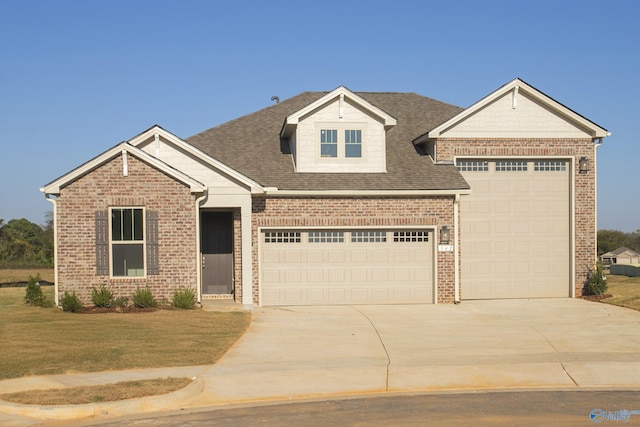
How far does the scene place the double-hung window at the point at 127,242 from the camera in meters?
19.0

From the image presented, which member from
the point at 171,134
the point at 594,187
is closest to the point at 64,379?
the point at 171,134

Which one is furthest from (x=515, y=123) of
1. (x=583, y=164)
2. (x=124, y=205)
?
(x=124, y=205)

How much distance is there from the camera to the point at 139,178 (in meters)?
19.0

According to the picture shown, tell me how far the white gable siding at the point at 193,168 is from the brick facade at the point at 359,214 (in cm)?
88

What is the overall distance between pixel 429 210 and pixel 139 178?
27.2 feet

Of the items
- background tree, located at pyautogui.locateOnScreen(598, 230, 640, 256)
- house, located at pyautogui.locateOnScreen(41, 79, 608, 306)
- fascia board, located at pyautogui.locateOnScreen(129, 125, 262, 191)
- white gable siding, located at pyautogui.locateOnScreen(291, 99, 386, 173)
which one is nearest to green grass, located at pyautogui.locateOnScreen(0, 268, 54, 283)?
house, located at pyautogui.locateOnScreen(41, 79, 608, 306)

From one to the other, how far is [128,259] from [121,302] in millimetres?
1158

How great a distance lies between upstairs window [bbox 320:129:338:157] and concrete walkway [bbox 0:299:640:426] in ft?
17.7

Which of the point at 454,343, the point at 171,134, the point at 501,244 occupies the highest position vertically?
the point at 171,134

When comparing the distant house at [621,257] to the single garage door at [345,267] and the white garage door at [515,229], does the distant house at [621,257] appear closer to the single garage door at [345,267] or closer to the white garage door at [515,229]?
the white garage door at [515,229]

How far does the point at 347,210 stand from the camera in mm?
20422

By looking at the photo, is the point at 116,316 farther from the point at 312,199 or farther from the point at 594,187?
the point at 594,187

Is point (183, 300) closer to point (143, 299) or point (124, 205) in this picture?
point (143, 299)

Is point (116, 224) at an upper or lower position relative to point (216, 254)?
upper
